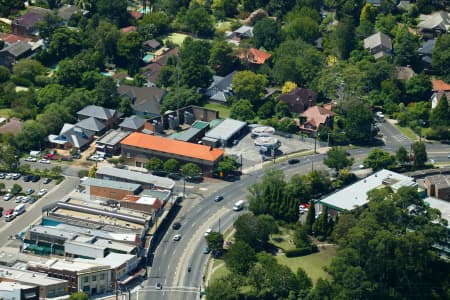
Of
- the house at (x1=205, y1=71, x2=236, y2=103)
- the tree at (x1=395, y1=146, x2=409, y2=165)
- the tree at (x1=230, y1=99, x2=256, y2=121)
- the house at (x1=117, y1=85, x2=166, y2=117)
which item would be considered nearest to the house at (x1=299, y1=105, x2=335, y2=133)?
the tree at (x1=230, y1=99, x2=256, y2=121)

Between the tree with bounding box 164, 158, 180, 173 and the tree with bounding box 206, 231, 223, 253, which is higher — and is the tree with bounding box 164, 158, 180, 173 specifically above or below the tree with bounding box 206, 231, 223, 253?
above

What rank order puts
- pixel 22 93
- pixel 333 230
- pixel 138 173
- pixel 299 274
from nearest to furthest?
pixel 299 274
pixel 333 230
pixel 138 173
pixel 22 93

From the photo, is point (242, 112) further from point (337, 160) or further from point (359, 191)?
point (359, 191)

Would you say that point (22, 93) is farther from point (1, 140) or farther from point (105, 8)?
point (105, 8)

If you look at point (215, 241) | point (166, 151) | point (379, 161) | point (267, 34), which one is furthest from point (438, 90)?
point (215, 241)

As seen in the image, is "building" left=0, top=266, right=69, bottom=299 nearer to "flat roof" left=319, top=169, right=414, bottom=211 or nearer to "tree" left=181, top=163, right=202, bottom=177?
"tree" left=181, top=163, right=202, bottom=177

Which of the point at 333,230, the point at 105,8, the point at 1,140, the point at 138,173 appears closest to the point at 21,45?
the point at 105,8
